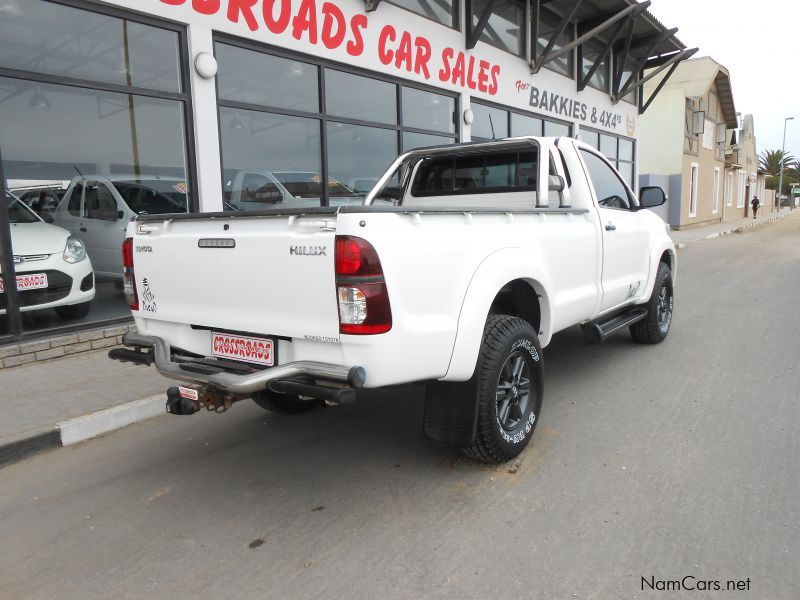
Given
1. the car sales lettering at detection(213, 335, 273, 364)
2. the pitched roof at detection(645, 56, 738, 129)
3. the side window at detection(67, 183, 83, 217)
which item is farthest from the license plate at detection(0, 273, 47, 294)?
the pitched roof at detection(645, 56, 738, 129)

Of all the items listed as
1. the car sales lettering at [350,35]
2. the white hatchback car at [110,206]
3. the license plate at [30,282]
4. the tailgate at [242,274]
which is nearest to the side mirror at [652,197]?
the tailgate at [242,274]

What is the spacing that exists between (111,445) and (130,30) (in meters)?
4.52

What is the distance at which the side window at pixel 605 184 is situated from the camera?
4933 millimetres

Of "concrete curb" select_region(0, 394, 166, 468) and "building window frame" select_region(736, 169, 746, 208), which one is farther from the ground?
"building window frame" select_region(736, 169, 746, 208)

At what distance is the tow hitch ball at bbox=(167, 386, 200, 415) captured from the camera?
3.14 metres

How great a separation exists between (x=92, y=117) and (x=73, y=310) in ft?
6.94

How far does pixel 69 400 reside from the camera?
4.64m

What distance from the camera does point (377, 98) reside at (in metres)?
9.30

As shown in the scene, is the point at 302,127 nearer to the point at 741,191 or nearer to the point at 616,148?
the point at 616,148

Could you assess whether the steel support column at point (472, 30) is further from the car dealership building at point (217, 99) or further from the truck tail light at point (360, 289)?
the truck tail light at point (360, 289)

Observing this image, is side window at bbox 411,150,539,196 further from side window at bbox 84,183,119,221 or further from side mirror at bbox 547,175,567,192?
side window at bbox 84,183,119,221

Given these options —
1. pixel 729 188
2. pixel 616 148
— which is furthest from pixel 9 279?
pixel 729 188

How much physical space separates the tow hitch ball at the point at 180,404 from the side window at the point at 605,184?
3.45m

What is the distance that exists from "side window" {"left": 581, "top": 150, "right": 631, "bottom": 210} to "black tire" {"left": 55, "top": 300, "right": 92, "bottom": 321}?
17.0 ft
